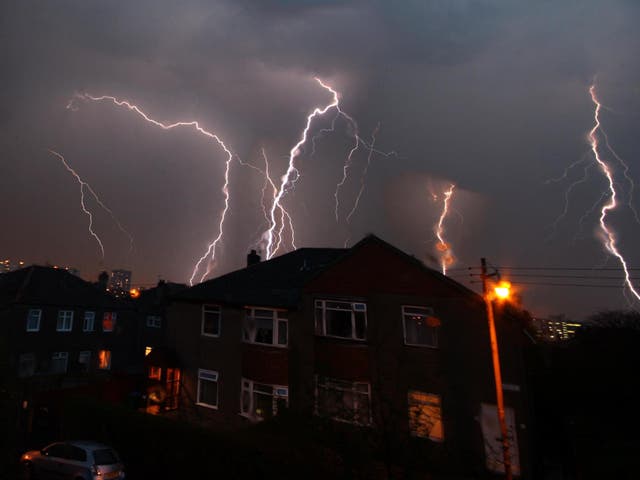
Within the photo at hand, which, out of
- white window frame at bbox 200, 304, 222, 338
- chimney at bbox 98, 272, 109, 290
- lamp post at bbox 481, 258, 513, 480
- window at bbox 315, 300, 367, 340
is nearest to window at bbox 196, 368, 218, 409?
white window frame at bbox 200, 304, 222, 338

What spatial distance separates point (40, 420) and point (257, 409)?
10581 mm

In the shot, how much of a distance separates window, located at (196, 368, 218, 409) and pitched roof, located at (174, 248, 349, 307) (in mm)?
3822

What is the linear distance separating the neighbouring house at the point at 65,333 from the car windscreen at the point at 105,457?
1015cm

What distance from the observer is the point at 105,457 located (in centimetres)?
1104

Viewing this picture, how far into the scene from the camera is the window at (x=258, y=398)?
16.0m

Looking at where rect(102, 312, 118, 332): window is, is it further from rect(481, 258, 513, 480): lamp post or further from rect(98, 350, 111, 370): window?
rect(481, 258, 513, 480): lamp post

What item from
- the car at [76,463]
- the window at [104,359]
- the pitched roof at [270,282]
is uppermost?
the pitched roof at [270,282]

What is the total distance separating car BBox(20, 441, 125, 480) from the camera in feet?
34.9

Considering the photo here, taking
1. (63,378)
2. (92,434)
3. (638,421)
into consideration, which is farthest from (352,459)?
(63,378)

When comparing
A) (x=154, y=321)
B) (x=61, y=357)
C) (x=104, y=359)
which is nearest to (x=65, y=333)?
(x=61, y=357)

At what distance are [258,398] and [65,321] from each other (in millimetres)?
22445

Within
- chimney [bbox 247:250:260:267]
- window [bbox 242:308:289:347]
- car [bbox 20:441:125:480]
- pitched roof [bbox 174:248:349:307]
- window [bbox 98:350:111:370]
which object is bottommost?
car [bbox 20:441:125:480]

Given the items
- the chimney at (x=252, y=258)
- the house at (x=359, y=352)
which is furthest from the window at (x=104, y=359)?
the chimney at (x=252, y=258)

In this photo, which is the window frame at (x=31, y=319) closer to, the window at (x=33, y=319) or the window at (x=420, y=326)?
the window at (x=33, y=319)
